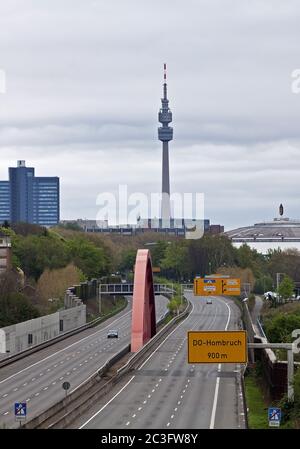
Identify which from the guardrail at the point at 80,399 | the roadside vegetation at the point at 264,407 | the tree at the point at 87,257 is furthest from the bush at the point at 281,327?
the tree at the point at 87,257

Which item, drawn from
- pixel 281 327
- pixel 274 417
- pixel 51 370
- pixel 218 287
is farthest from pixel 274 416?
pixel 281 327

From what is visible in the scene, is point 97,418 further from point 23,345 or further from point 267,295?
point 267,295

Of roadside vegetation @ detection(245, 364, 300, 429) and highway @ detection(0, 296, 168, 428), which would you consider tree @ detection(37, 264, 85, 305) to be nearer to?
highway @ detection(0, 296, 168, 428)

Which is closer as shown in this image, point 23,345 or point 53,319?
point 23,345

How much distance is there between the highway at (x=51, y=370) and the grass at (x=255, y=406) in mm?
9589

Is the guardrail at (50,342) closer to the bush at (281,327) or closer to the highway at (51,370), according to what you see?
the highway at (51,370)

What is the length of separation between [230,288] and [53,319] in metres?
30.4

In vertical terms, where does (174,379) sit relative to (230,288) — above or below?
below

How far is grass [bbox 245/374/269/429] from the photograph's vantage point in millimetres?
49562

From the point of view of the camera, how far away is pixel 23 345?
90.9m

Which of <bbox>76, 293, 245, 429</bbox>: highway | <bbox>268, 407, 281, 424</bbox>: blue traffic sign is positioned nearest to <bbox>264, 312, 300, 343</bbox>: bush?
<bbox>76, 293, 245, 429</bbox>: highway
